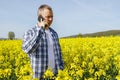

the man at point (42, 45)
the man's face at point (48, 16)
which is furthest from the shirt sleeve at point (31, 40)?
the man's face at point (48, 16)

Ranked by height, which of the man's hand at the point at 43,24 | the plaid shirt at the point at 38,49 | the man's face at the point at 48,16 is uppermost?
the man's face at the point at 48,16

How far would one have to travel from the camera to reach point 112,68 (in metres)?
9.45

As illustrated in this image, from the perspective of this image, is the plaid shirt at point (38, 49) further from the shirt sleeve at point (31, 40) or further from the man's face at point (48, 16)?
the man's face at point (48, 16)

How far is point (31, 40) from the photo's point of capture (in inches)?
184

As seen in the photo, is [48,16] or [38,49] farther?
[38,49]

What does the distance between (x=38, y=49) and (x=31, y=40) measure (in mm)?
185

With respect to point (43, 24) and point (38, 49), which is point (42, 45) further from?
point (43, 24)

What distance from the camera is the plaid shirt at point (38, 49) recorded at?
468 cm

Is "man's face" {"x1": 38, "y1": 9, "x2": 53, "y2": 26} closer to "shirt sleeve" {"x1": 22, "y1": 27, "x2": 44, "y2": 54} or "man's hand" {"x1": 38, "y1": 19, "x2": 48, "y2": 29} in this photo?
"man's hand" {"x1": 38, "y1": 19, "x2": 48, "y2": 29}

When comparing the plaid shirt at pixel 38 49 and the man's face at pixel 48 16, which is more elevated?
the man's face at pixel 48 16

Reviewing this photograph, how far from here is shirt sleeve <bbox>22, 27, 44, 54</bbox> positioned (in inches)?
183

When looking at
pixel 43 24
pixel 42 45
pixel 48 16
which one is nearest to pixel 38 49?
pixel 42 45

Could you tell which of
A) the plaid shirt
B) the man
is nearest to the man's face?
the man

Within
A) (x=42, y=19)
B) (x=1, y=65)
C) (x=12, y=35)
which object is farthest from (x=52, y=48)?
(x=12, y=35)
